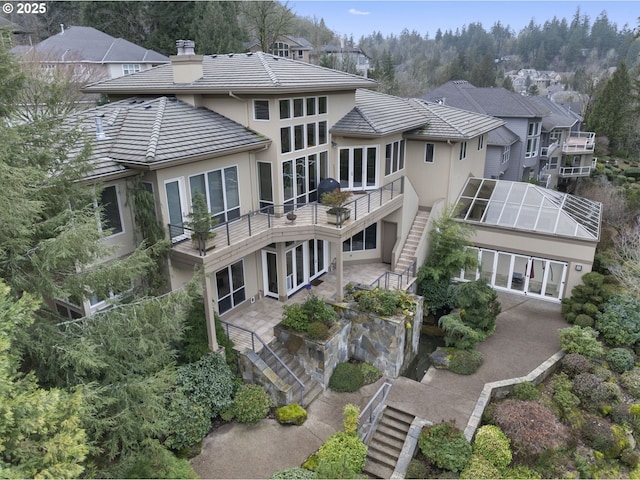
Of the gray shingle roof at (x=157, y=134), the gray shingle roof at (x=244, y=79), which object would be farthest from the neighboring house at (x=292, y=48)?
the gray shingle roof at (x=157, y=134)

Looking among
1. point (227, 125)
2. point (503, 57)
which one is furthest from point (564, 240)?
point (503, 57)

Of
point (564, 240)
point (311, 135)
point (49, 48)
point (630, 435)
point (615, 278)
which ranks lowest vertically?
point (630, 435)

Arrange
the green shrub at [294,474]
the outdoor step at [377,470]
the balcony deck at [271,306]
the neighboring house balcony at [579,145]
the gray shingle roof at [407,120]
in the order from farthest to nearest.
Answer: the neighboring house balcony at [579,145] < the gray shingle roof at [407,120] < the balcony deck at [271,306] < the outdoor step at [377,470] < the green shrub at [294,474]

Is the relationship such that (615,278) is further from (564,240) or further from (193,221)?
(193,221)

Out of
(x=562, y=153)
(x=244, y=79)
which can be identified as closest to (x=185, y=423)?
(x=244, y=79)

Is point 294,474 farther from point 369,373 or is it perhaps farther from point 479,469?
point 369,373

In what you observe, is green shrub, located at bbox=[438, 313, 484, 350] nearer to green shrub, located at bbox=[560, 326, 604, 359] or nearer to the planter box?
green shrub, located at bbox=[560, 326, 604, 359]

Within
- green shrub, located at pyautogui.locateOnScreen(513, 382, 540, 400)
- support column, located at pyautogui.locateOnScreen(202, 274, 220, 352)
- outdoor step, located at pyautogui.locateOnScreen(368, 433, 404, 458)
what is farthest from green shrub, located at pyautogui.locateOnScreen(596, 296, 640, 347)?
support column, located at pyautogui.locateOnScreen(202, 274, 220, 352)

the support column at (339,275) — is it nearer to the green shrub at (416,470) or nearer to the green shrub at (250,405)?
the green shrub at (250,405)
